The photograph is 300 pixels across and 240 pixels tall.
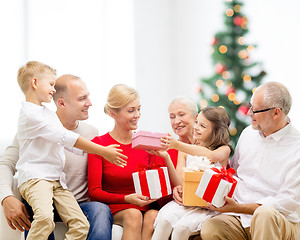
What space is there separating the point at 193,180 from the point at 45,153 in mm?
977

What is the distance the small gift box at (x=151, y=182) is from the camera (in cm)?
256

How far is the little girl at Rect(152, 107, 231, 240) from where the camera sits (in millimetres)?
2590

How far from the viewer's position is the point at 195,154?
279cm

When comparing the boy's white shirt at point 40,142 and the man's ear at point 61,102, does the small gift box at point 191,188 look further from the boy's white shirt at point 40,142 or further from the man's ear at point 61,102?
the man's ear at point 61,102

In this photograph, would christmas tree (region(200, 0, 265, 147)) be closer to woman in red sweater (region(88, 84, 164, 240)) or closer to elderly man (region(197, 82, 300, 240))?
elderly man (region(197, 82, 300, 240))

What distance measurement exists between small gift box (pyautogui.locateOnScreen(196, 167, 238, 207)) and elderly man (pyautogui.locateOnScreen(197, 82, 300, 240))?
2.6 inches

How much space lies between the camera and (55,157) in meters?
2.67

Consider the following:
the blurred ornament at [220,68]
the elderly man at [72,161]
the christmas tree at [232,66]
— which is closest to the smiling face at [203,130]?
the elderly man at [72,161]

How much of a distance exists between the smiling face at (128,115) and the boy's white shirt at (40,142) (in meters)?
0.51

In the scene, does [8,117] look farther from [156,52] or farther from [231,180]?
[231,180]

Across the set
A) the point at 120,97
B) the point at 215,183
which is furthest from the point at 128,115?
the point at 215,183

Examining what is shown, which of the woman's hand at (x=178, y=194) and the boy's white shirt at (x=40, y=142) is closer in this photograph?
the boy's white shirt at (x=40, y=142)

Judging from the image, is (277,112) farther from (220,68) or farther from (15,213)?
(220,68)

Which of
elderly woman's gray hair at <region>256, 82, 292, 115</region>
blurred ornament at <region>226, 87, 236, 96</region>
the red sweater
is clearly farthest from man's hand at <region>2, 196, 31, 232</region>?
blurred ornament at <region>226, 87, 236, 96</region>
